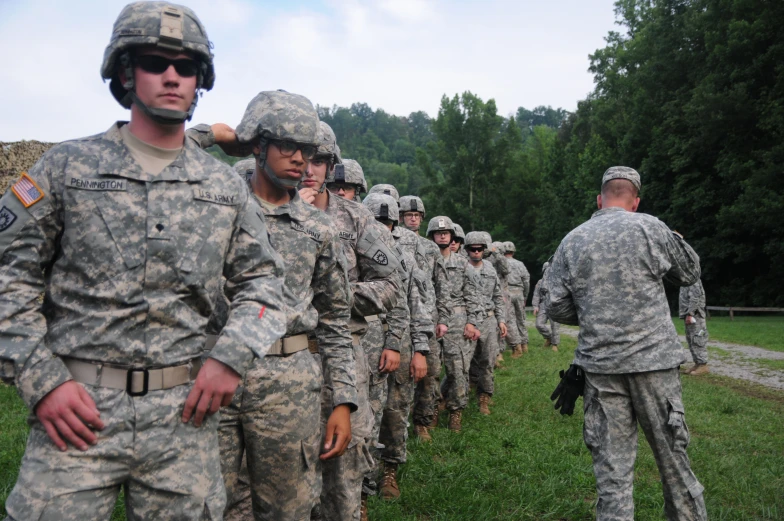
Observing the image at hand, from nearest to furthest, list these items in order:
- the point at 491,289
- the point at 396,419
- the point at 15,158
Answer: the point at 396,419 → the point at 15,158 → the point at 491,289

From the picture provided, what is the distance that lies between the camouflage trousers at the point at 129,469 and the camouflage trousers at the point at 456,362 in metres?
6.86

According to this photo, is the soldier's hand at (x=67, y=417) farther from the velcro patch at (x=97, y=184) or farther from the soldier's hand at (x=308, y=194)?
the soldier's hand at (x=308, y=194)

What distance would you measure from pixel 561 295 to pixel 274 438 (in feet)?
8.87

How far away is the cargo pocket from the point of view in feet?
14.9

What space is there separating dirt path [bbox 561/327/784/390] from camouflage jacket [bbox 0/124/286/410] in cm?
1242

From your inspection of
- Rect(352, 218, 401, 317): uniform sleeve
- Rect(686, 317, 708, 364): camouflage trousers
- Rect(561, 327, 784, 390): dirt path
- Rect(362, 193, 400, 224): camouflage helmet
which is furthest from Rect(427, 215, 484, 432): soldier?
Rect(561, 327, 784, 390): dirt path

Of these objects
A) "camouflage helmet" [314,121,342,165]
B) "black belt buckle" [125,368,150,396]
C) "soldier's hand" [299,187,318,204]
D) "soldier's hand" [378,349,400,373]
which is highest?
"camouflage helmet" [314,121,342,165]

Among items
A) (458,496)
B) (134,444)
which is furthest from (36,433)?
(458,496)

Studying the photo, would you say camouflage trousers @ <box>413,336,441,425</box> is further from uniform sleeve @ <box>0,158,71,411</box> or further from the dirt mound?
uniform sleeve @ <box>0,158,71,411</box>

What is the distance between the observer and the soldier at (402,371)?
6.54 metres

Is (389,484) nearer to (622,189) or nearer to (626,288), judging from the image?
(626,288)

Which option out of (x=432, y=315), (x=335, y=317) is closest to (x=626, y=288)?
(x=335, y=317)

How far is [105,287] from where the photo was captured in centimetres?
240

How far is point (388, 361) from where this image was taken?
548 centimetres
